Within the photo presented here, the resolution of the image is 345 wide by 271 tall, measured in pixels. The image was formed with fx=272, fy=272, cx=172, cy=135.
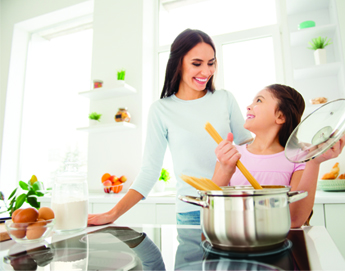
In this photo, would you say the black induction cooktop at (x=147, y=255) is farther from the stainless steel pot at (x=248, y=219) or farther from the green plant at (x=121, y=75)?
the green plant at (x=121, y=75)

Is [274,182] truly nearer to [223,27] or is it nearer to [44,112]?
[223,27]

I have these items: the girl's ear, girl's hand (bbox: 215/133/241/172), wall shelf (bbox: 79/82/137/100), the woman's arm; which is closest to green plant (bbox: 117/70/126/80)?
wall shelf (bbox: 79/82/137/100)

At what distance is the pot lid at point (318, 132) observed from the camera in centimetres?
56

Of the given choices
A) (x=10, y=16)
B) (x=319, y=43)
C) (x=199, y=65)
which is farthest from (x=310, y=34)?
(x=10, y=16)

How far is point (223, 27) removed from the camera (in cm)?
267

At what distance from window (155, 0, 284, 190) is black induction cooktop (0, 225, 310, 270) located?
189cm

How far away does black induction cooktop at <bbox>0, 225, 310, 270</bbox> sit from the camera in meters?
0.40

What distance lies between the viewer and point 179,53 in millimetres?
1252

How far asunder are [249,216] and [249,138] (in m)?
0.81

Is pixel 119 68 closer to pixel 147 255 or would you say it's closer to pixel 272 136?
pixel 272 136

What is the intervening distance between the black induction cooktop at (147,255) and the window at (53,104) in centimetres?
276

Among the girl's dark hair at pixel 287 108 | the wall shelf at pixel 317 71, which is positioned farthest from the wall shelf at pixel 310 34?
the girl's dark hair at pixel 287 108

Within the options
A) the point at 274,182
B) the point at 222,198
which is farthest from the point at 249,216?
the point at 274,182

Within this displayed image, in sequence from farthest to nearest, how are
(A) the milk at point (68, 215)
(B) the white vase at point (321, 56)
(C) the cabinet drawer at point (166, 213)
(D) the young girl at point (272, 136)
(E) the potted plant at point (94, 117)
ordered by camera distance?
(E) the potted plant at point (94, 117), (B) the white vase at point (321, 56), (C) the cabinet drawer at point (166, 213), (D) the young girl at point (272, 136), (A) the milk at point (68, 215)
